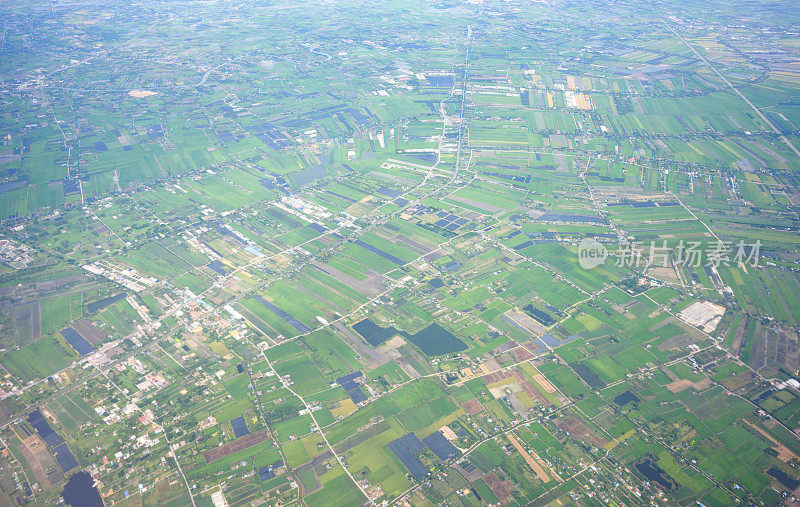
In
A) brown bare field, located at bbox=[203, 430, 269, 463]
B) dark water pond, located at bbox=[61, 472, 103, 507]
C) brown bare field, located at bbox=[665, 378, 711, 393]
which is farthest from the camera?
brown bare field, located at bbox=[665, 378, 711, 393]

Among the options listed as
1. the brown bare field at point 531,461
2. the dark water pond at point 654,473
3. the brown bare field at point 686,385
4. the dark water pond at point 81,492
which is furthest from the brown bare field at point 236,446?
the brown bare field at point 686,385

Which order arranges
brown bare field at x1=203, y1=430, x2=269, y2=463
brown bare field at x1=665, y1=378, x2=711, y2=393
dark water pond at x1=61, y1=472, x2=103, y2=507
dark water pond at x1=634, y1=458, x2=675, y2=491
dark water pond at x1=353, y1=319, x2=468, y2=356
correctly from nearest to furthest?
1. dark water pond at x1=61, y1=472, x2=103, y2=507
2. dark water pond at x1=634, y1=458, x2=675, y2=491
3. brown bare field at x1=203, y1=430, x2=269, y2=463
4. brown bare field at x1=665, y1=378, x2=711, y2=393
5. dark water pond at x1=353, y1=319, x2=468, y2=356

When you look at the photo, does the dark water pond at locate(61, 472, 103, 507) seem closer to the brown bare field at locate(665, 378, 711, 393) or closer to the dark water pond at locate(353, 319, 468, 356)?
the dark water pond at locate(353, 319, 468, 356)

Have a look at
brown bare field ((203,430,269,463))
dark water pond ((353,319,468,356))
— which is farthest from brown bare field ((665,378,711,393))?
brown bare field ((203,430,269,463))

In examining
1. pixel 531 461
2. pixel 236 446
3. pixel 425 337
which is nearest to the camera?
pixel 531 461

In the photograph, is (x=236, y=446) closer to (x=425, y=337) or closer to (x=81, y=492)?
(x=81, y=492)

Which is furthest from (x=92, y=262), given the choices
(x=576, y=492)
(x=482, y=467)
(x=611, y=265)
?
(x=611, y=265)

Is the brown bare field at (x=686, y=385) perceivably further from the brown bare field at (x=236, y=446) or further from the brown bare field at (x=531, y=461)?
the brown bare field at (x=236, y=446)

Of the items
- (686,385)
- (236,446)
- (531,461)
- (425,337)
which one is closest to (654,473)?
(531,461)

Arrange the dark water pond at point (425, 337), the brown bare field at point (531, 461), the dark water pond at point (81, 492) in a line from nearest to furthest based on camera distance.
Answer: the dark water pond at point (81, 492)
the brown bare field at point (531, 461)
the dark water pond at point (425, 337)
